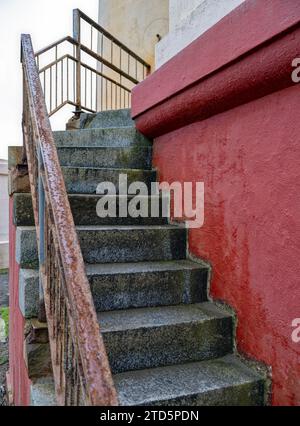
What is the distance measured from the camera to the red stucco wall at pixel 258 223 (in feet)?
6.19

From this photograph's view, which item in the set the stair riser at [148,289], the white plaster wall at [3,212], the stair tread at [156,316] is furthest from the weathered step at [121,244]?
the white plaster wall at [3,212]

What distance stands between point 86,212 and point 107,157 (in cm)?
79

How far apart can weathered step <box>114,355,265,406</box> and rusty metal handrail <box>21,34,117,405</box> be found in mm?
419

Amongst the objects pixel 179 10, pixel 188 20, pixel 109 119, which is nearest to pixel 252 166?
pixel 188 20

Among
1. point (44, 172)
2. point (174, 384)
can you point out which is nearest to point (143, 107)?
point (44, 172)

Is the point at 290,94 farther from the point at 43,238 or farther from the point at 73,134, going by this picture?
the point at 73,134

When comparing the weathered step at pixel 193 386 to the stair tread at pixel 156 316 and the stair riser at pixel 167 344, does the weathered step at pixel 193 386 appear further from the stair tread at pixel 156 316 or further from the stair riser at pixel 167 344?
the stair tread at pixel 156 316

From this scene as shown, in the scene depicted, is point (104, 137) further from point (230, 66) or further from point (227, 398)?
point (227, 398)

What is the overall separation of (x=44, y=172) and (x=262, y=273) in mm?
1252

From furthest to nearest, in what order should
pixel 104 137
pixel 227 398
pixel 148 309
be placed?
1. pixel 104 137
2. pixel 148 309
3. pixel 227 398

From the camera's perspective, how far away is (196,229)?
2.75 m

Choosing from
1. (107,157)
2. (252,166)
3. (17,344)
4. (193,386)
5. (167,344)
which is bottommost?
(17,344)

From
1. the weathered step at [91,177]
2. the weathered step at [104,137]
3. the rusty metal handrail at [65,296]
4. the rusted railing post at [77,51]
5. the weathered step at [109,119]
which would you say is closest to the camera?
the rusty metal handrail at [65,296]

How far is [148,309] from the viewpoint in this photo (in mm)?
2398
